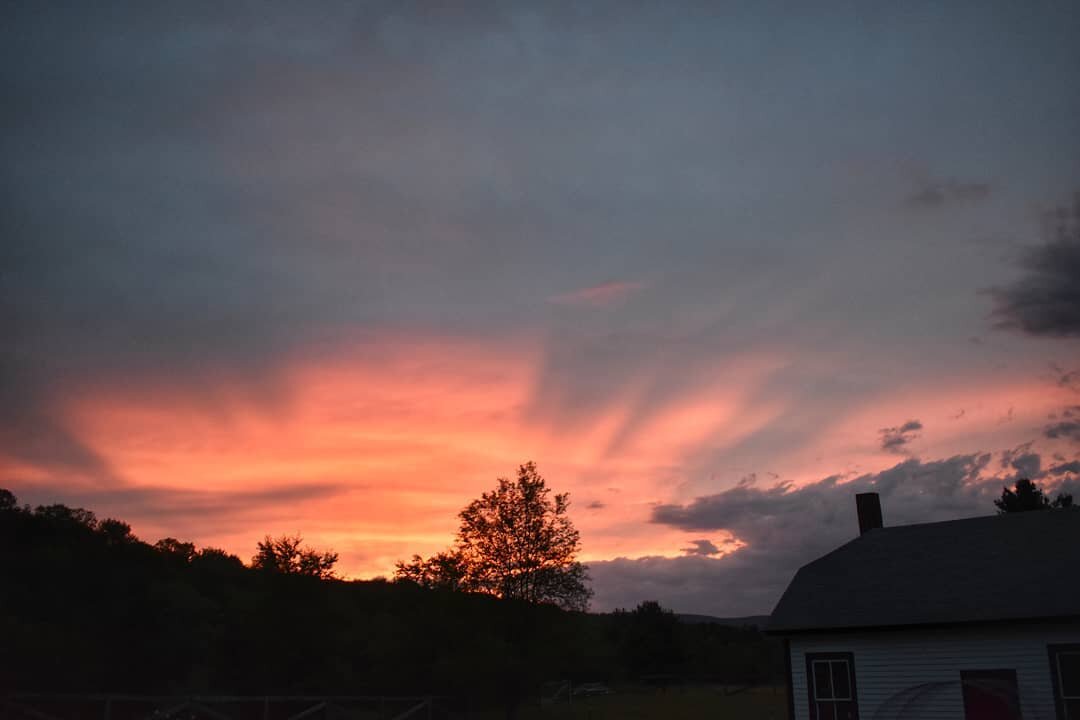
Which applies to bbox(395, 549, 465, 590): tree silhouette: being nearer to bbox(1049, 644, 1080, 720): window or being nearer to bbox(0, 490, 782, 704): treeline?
bbox(0, 490, 782, 704): treeline

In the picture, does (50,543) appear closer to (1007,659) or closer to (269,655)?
(269,655)

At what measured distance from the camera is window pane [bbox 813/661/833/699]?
25938 mm

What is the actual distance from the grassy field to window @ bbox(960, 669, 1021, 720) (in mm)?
18570

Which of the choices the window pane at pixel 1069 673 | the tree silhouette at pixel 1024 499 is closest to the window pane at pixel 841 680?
the window pane at pixel 1069 673

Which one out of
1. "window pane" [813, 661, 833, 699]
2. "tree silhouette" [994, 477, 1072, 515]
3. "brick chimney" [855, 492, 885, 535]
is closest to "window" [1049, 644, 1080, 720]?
"window pane" [813, 661, 833, 699]

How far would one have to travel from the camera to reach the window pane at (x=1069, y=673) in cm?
2197

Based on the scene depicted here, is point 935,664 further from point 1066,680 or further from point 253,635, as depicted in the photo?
point 253,635

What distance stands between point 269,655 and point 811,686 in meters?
23.8

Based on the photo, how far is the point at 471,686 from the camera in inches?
1673

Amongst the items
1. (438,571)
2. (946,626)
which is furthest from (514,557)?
(946,626)

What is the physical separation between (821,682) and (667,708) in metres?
27.6

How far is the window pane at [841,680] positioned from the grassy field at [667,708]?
1607 cm

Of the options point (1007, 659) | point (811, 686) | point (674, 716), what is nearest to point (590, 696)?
point (674, 716)

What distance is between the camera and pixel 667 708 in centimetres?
5159
